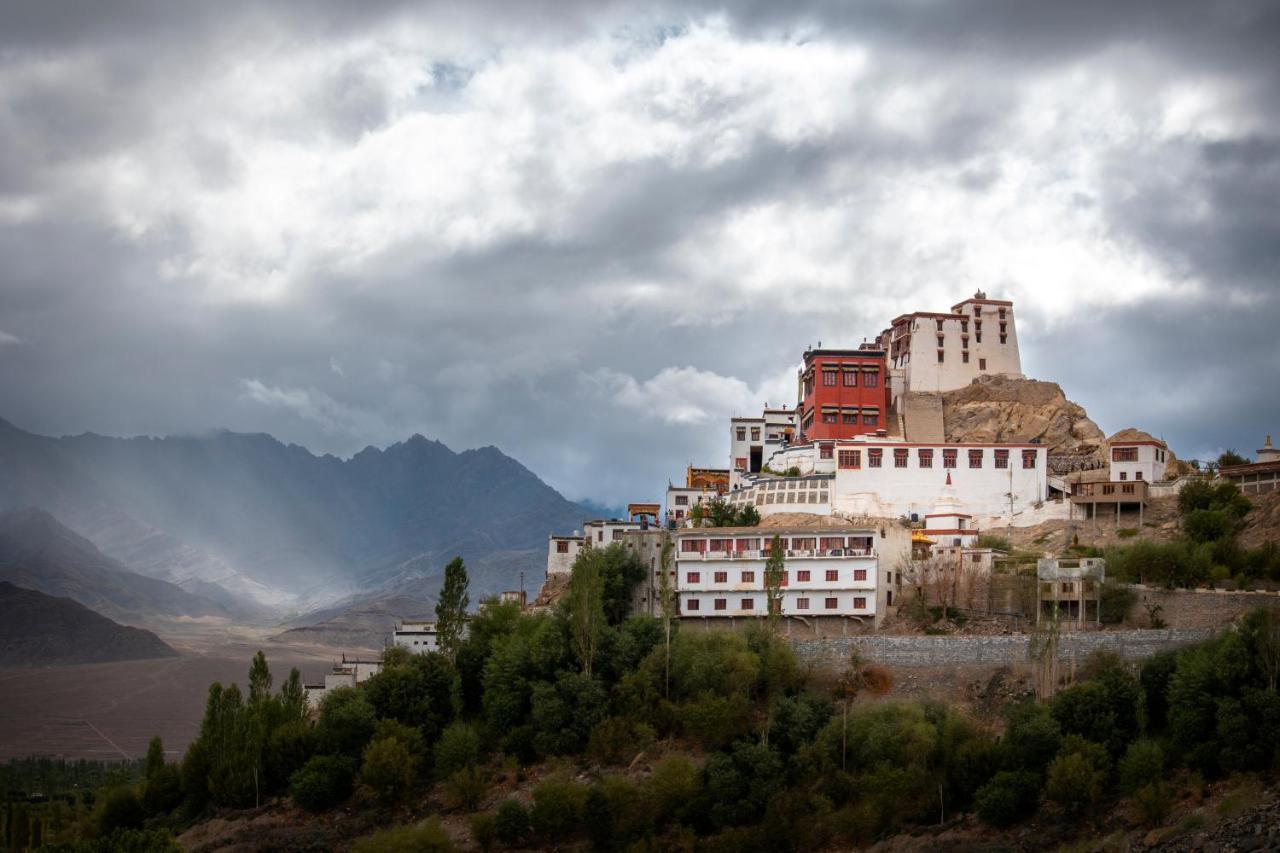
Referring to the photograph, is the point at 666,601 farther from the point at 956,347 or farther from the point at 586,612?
the point at 956,347

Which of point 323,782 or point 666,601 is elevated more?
point 666,601

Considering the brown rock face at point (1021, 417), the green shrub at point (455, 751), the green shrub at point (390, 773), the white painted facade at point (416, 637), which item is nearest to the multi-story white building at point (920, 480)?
the brown rock face at point (1021, 417)

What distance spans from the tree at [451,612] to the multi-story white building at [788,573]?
34.4 ft

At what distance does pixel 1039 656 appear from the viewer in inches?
2397

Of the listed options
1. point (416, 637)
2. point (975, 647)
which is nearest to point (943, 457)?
point (975, 647)

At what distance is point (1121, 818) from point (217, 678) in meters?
140

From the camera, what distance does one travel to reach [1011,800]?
54.3 meters

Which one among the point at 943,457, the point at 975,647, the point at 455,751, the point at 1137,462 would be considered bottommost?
the point at 455,751

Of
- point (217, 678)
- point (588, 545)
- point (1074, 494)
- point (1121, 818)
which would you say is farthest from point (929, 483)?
point (217, 678)

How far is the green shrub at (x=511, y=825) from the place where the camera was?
197 feet

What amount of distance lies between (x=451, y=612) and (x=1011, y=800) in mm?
29066

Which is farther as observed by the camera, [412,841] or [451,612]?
[451,612]

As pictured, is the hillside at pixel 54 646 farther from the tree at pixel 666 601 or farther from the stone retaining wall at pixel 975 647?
the stone retaining wall at pixel 975 647

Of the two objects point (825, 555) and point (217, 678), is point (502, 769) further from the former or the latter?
point (217, 678)
